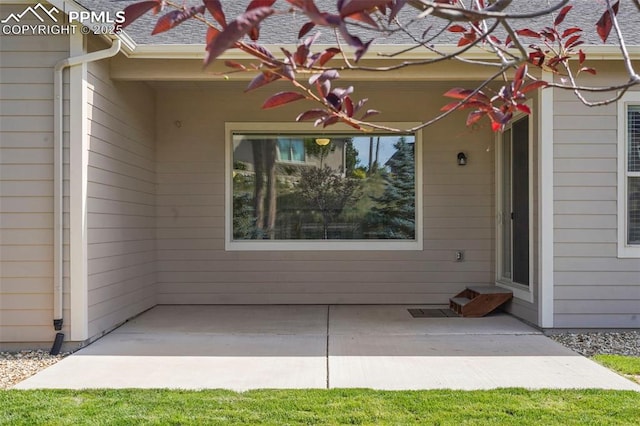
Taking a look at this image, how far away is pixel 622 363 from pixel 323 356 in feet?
7.72

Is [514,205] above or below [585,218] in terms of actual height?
above

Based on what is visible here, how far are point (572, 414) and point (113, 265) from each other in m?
4.32

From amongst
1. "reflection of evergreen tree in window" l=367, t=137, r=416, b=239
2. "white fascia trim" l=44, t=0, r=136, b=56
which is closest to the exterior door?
"reflection of evergreen tree in window" l=367, t=137, r=416, b=239

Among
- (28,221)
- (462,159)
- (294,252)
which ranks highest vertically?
(462,159)

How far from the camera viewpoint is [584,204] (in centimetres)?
546

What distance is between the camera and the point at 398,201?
7.33 m

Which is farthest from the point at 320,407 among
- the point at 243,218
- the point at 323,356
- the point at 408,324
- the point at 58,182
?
the point at 243,218

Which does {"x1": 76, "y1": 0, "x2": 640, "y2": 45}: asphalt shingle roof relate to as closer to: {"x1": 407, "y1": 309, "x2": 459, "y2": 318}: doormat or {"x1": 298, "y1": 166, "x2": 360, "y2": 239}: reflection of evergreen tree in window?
{"x1": 298, "y1": 166, "x2": 360, "y2": 239}: reflection of evergreen tree in window

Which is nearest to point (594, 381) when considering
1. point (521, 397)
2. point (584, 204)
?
point (521, 397)

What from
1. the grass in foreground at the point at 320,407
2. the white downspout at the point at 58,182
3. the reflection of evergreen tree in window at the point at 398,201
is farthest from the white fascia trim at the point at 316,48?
the grass in foreground at the point at 320,407

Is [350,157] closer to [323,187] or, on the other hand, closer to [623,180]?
[323,187]

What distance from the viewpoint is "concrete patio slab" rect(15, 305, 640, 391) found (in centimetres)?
392

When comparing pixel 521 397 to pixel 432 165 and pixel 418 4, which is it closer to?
pixel 418 4

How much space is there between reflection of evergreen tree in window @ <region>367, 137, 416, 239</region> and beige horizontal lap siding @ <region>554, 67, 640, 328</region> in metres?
2.17
